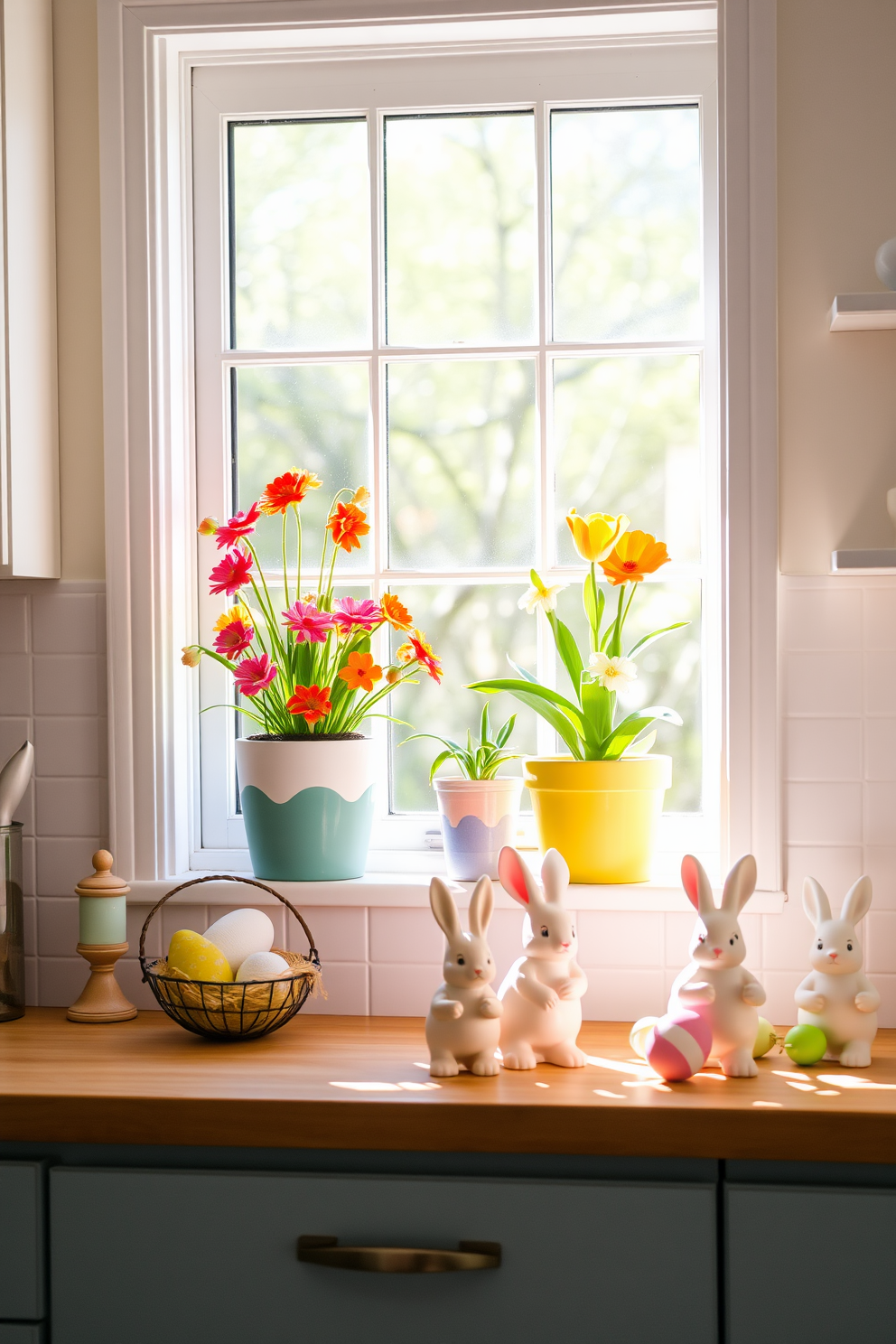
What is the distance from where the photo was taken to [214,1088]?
1.22 meters

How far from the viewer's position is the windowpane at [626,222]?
5.61 ft

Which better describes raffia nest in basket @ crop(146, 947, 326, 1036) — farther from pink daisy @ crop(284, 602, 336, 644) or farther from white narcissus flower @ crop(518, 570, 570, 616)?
white narcissus flower @ crop(518, 570, 570, 616)

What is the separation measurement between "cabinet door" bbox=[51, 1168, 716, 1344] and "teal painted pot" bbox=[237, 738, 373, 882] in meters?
0.48

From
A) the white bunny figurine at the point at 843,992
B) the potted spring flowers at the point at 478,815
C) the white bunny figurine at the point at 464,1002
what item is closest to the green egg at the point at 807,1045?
the white bunny figurine at the point at 843,992

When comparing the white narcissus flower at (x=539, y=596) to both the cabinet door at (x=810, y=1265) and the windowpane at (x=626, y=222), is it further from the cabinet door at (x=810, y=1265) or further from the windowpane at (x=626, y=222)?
the cabinet door at (x=810, y=1265)

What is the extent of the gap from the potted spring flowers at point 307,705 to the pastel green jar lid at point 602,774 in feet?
0.70

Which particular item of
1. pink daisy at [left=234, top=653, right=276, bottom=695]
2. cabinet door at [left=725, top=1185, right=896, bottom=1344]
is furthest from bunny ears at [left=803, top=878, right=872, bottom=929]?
pink daisy at [left=234, top=653, right=276, bottom=695]

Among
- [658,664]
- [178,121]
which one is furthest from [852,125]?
[178,121]

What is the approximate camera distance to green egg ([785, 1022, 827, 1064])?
1312 millimetres

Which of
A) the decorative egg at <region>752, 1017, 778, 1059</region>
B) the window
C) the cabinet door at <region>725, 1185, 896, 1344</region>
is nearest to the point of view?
the cabinet door at <region>725, 1185, 896, 1344</region>

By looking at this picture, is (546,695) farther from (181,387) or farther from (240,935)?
(181,387)

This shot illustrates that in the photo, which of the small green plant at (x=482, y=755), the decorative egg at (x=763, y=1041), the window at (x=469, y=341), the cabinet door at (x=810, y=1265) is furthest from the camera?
the window at (x=469, y=341)

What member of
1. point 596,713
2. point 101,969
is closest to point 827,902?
point 596,713

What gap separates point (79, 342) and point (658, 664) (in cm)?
101
